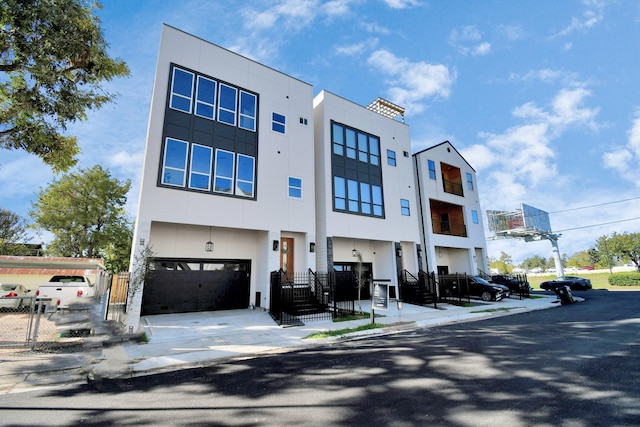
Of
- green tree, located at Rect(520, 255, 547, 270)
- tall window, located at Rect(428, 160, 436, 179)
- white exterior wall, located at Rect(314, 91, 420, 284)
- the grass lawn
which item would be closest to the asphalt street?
white exterior wall, located at Rect(314, 91, 420, 284)

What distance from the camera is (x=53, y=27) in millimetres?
7625

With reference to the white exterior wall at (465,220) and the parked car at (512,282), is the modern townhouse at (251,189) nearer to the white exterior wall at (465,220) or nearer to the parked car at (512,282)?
the white exterior wall at (465,220)

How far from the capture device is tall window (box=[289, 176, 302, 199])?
1458 centimetres

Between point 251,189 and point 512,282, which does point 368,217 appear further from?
point 512,282

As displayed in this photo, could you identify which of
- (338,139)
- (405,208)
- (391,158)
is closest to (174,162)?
(338,139)

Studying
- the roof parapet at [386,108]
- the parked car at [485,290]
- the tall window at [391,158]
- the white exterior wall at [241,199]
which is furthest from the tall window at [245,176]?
the parked car at [485,290]

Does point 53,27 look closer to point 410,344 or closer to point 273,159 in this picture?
point 273,159

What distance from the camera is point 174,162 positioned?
11.7m

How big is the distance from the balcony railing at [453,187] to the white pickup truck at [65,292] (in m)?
24.2

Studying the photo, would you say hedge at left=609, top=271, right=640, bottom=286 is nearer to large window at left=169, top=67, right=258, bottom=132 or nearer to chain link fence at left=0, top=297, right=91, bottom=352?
large window at left=169, top=67, right=258, bottom=132

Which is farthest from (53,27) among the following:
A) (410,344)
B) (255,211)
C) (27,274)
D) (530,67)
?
(530,67)

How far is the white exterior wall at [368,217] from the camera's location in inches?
629

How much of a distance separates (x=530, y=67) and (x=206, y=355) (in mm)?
20306

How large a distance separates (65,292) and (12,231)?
72.3 ft
